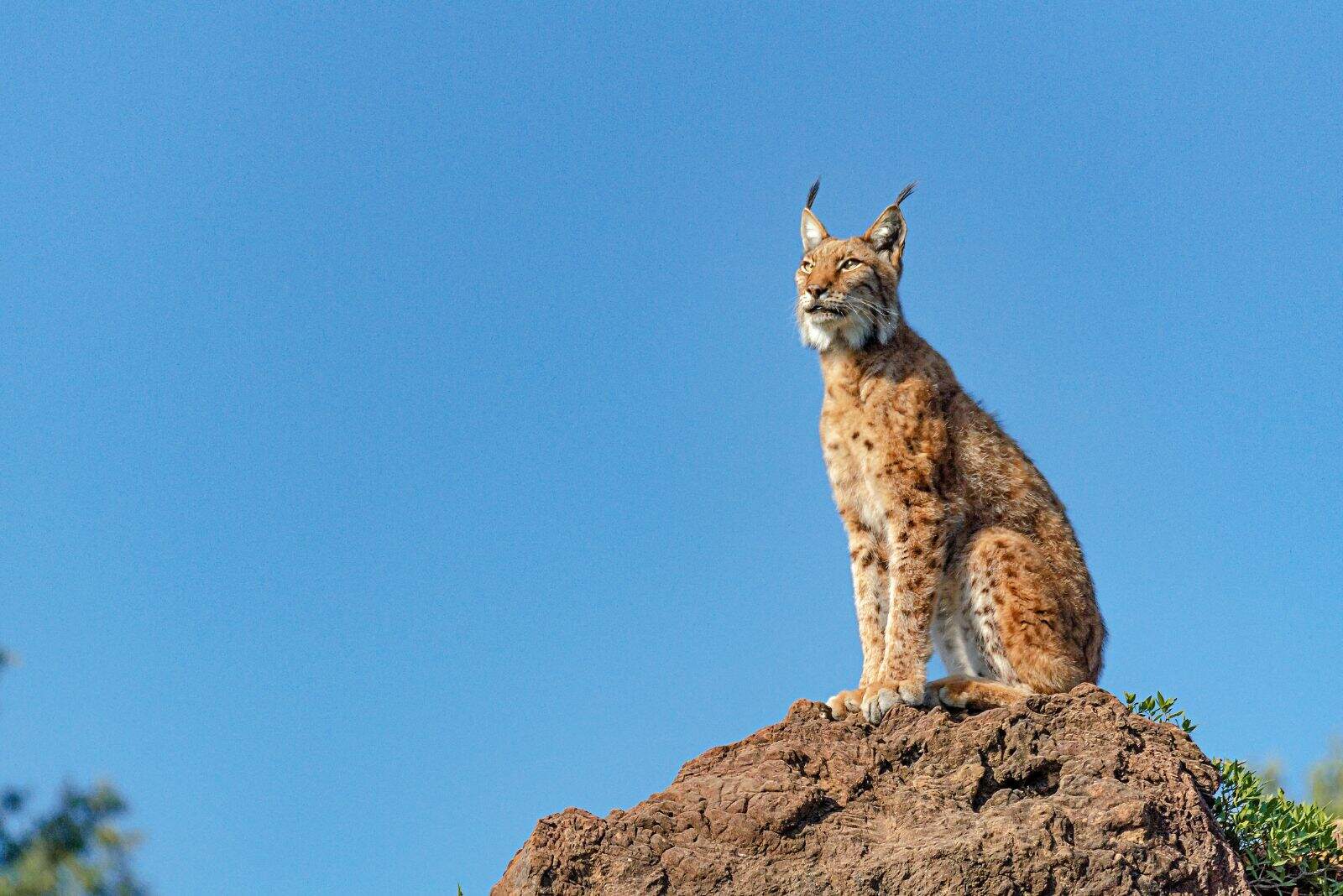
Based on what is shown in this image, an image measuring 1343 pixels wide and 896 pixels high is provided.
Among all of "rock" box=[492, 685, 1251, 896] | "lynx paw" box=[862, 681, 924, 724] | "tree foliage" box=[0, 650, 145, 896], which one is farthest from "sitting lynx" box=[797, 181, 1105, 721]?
"tree foliage" box=[0, 650, 145, 896]

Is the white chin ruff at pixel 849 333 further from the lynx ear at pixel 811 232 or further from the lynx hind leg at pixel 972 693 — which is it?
the lynx hind leg at pixel 972 693

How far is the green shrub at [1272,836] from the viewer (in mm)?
6891

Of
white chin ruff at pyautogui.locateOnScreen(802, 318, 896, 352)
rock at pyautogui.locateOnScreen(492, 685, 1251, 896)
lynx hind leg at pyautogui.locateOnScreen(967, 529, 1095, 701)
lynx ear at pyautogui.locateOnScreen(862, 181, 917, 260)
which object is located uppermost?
lynx ear at pyautogui.locateOnScreen(862, 181, 917, 260)

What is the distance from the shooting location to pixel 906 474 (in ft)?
26.1

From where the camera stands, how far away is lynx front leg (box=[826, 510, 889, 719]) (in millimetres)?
7973

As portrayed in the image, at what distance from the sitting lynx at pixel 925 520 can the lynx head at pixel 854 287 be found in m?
0.01

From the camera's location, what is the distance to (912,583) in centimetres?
767

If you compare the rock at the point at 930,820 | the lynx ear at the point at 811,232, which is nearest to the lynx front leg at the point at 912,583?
the rock at the point at 930,820

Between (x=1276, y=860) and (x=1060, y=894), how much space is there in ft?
6.53

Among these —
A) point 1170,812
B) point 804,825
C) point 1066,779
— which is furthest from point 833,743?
point 1170,812

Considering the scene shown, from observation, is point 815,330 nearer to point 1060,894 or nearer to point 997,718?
point 997,718

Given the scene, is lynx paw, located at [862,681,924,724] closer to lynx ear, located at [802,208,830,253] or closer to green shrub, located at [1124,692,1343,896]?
green shrub, located at [1124,692,1343,896]

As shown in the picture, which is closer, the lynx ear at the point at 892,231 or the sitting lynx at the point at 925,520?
the sitting lynx at the point at 925,520

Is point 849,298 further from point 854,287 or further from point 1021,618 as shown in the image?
point 1021,618
